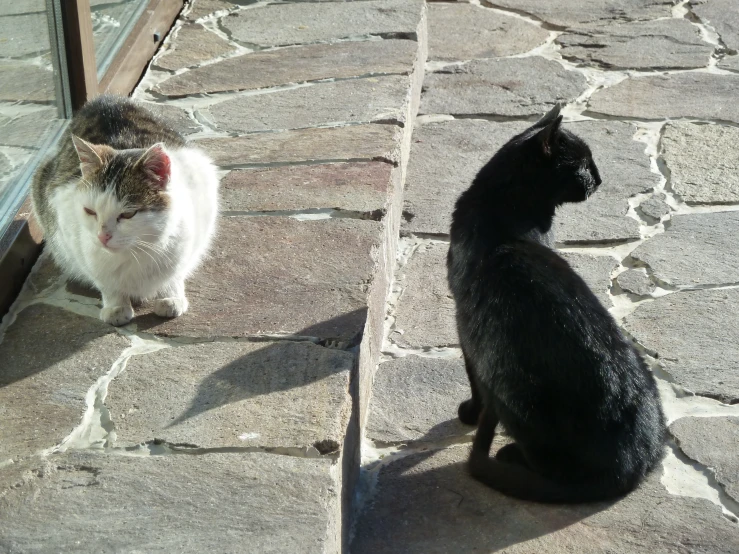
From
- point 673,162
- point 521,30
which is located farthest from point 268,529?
point 521,30

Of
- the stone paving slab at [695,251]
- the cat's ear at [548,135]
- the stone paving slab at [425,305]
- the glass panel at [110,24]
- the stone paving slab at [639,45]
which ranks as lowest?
the stone paving slab at [425,305]

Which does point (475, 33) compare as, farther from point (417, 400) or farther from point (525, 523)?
point (525, 523)

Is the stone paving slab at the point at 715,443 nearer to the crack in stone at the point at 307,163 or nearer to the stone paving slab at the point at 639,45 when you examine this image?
the crack in stone at the point at 307,163

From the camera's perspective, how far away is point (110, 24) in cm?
435

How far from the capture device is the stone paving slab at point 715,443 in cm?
249

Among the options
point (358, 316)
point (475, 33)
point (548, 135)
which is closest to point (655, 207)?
point (548, 135)

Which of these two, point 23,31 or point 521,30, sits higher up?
point 23,31

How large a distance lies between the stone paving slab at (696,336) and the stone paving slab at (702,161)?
2.44ft

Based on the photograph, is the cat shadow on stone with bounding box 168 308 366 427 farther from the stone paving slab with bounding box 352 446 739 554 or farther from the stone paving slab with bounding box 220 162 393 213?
the stone paving slab with bounding box 220 162 393 213

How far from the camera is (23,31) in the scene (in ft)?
11.1

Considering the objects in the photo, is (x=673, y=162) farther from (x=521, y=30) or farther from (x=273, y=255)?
(x=273, y=255)

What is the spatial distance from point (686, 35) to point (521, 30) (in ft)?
3.07

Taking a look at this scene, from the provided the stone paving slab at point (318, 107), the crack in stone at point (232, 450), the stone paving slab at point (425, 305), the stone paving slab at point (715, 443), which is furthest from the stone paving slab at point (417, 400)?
the stone paving slab at point (318, 107)

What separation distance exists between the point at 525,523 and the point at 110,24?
3.18 metres
